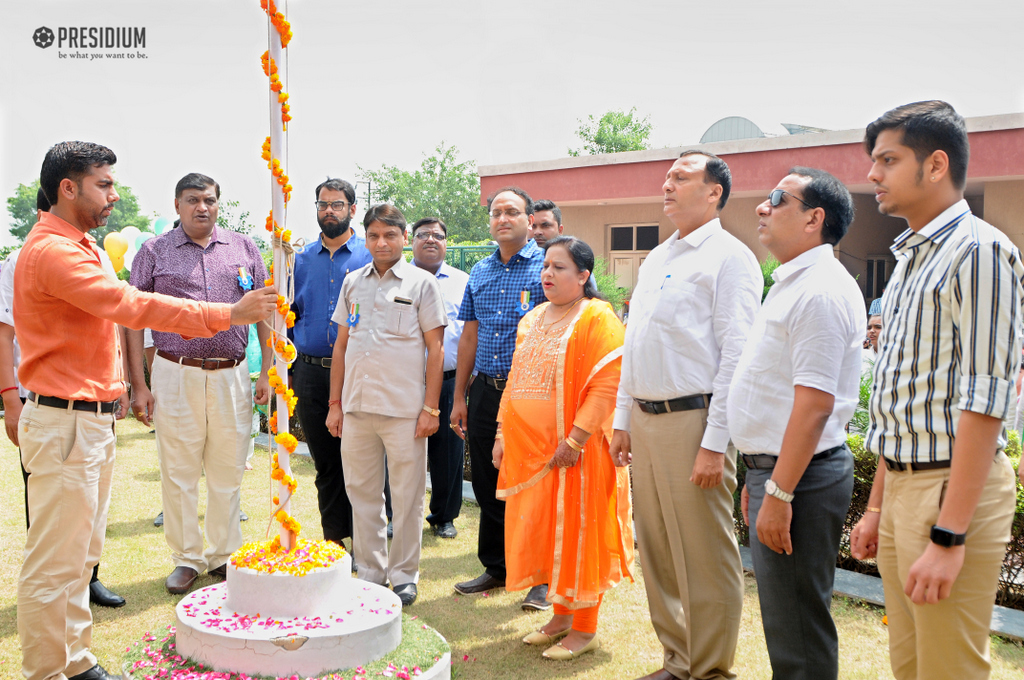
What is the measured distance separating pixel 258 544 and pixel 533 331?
1.60 meters

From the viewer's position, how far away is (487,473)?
15.4 ft

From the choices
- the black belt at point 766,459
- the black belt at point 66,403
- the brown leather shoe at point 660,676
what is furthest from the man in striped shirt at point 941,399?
the black belt at point 66,403

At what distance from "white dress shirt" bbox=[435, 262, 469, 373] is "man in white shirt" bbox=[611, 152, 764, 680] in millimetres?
2555

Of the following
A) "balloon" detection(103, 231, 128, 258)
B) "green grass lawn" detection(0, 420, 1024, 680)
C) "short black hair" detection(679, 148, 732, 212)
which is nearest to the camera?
"short black hair" detection(679, 148, 732, 212)

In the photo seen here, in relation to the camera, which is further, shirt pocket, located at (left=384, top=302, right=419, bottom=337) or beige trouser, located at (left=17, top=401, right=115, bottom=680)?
shirt pocket, located at (left=384, top=302, right=419, bottom=337)

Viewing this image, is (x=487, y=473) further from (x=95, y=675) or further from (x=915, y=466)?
(x=915, y=466)

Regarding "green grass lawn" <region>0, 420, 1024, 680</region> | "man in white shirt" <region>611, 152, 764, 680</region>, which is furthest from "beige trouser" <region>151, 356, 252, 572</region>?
"man in white shirt" <region>611, 152, 764, 680</region>

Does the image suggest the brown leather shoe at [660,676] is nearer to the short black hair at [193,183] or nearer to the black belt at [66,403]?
the black belt at [66,403]

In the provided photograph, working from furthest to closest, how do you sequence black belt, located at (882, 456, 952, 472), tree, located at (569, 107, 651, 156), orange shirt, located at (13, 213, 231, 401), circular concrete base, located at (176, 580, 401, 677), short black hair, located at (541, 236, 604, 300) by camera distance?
tree, located at (569, 107, 651, 156), short black hair, located at (541, 236, 604, 300), orange shirt, located at (13, 213, 231, 401), circular concrete base, located at (176, 580, 401, 677), black belt, located at (882, 456, 952, 472)

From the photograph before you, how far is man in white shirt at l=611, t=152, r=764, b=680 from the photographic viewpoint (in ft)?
10.1

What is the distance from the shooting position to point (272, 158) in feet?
10.0

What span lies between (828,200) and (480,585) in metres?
2.91

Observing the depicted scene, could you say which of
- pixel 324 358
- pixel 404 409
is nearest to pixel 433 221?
pixel 324 358

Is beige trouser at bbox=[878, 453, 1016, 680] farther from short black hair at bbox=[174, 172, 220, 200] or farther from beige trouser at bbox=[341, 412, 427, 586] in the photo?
short black hair at bbox=[174, 172, 220, 200]
